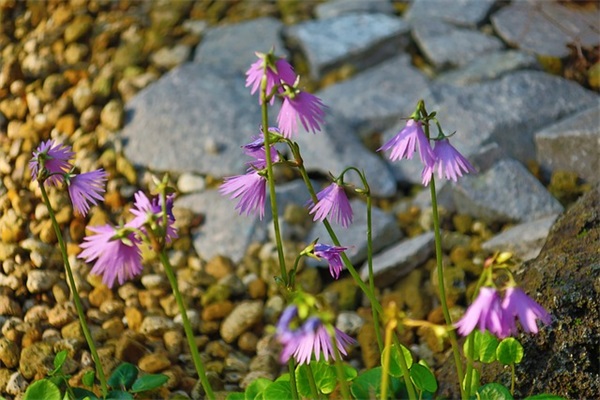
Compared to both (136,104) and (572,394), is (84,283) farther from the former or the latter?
(572,394)

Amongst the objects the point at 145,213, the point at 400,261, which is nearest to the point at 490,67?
the point at 400,261

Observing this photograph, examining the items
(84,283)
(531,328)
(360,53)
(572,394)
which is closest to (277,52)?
(360,53)

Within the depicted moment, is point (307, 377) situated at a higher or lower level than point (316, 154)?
higher

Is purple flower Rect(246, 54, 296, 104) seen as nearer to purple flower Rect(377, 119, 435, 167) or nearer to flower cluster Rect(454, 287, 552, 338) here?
purple flower Rect(377, 119, 435, 167)

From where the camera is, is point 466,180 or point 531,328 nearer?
point 531,328

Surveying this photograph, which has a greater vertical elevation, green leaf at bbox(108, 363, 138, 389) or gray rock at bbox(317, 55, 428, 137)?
green leaf at bbox(108, 363, 138, 389)

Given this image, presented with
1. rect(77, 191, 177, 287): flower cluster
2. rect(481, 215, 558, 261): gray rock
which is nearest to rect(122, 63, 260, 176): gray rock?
rect(481, 215, 558, 261): gray rock

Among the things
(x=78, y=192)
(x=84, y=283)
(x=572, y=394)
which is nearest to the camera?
(x=78, y=192)
